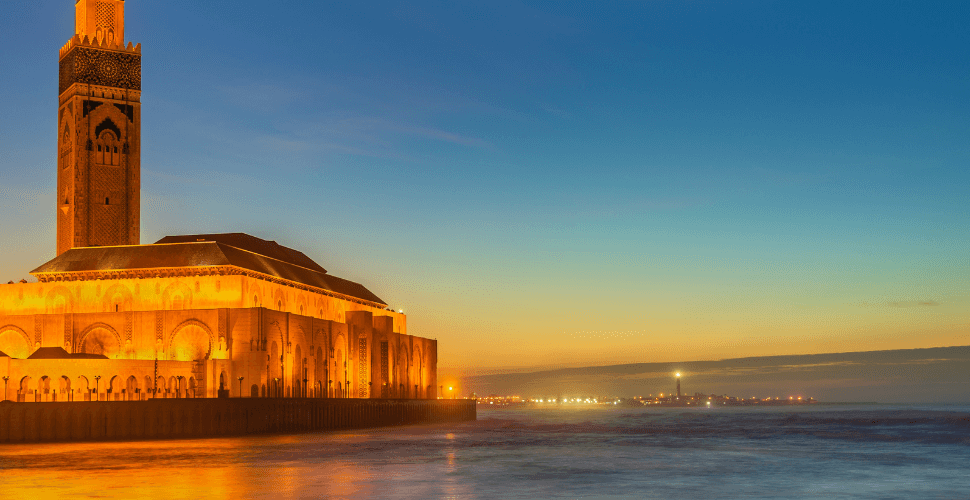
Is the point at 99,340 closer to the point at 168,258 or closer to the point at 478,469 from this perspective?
the point at 168,258

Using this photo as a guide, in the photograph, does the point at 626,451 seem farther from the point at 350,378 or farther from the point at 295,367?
the point at 350,378

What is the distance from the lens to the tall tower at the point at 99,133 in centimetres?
9162

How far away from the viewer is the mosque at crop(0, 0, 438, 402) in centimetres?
7381

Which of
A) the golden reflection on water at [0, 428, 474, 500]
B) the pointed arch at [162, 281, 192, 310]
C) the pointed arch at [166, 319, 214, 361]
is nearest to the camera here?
the golden reflection on water at [0, 428, 474, 500]

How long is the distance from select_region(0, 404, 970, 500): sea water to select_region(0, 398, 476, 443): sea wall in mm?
3469

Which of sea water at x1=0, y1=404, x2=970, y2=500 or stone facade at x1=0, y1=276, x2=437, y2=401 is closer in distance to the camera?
sea water at x1=0, y1=404, x2=970, y2=500

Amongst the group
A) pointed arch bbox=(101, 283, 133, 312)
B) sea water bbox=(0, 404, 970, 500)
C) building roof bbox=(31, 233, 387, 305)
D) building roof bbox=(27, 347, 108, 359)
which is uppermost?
building roof bbox=(31, 233, 387, 305)

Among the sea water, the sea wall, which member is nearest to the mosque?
the sea wall

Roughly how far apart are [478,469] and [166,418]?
93.9ft

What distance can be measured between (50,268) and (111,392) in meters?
19.9

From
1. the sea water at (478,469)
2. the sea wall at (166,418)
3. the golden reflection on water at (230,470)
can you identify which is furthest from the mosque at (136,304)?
the golden reflection on water at (230,470)

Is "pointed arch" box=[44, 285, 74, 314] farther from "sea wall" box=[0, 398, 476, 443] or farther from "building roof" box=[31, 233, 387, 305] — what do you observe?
"sea wall" box=[0, 398, 476, 443]

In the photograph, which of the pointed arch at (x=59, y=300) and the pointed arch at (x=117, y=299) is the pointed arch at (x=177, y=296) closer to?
the pointed arch at (x=117, y=299)

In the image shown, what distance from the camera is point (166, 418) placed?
210 feet
